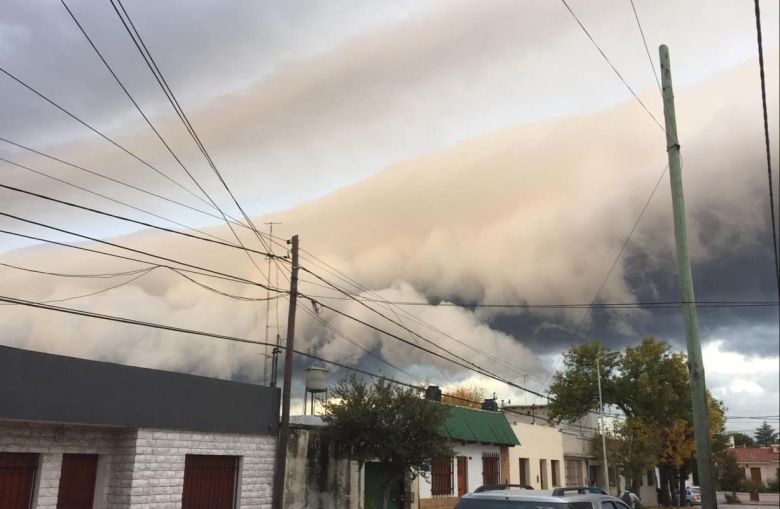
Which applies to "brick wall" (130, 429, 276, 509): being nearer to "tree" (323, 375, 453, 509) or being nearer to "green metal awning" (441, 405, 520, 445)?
"tree" (323, 375, 453, 509)

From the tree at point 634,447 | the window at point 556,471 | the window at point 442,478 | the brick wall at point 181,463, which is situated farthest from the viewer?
the tree at point 634,447

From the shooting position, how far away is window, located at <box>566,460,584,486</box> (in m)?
44.9

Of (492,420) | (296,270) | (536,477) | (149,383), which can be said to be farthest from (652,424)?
(149,383)

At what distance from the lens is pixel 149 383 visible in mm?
16875

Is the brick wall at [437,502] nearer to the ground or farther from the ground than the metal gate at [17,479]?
nearer to the ground

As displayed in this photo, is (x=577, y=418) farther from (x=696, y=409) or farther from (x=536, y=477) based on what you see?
(x=696, y=409)

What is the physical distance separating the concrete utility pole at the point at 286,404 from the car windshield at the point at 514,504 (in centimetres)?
1216

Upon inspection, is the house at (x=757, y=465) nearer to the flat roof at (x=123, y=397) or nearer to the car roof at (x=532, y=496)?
the flat roof at (x=123, y=397)

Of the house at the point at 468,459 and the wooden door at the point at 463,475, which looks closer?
the house at the point at 468,459

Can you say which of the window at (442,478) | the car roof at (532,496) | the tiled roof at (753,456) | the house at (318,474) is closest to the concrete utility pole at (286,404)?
the house at (318,474)

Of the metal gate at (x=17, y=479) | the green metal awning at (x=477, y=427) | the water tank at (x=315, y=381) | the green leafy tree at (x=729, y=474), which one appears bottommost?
the green leafy tree at (x=729, y=474)

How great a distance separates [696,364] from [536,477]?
28.7 m

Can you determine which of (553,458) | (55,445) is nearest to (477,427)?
(553,458)

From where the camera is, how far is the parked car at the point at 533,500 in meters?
7.90
